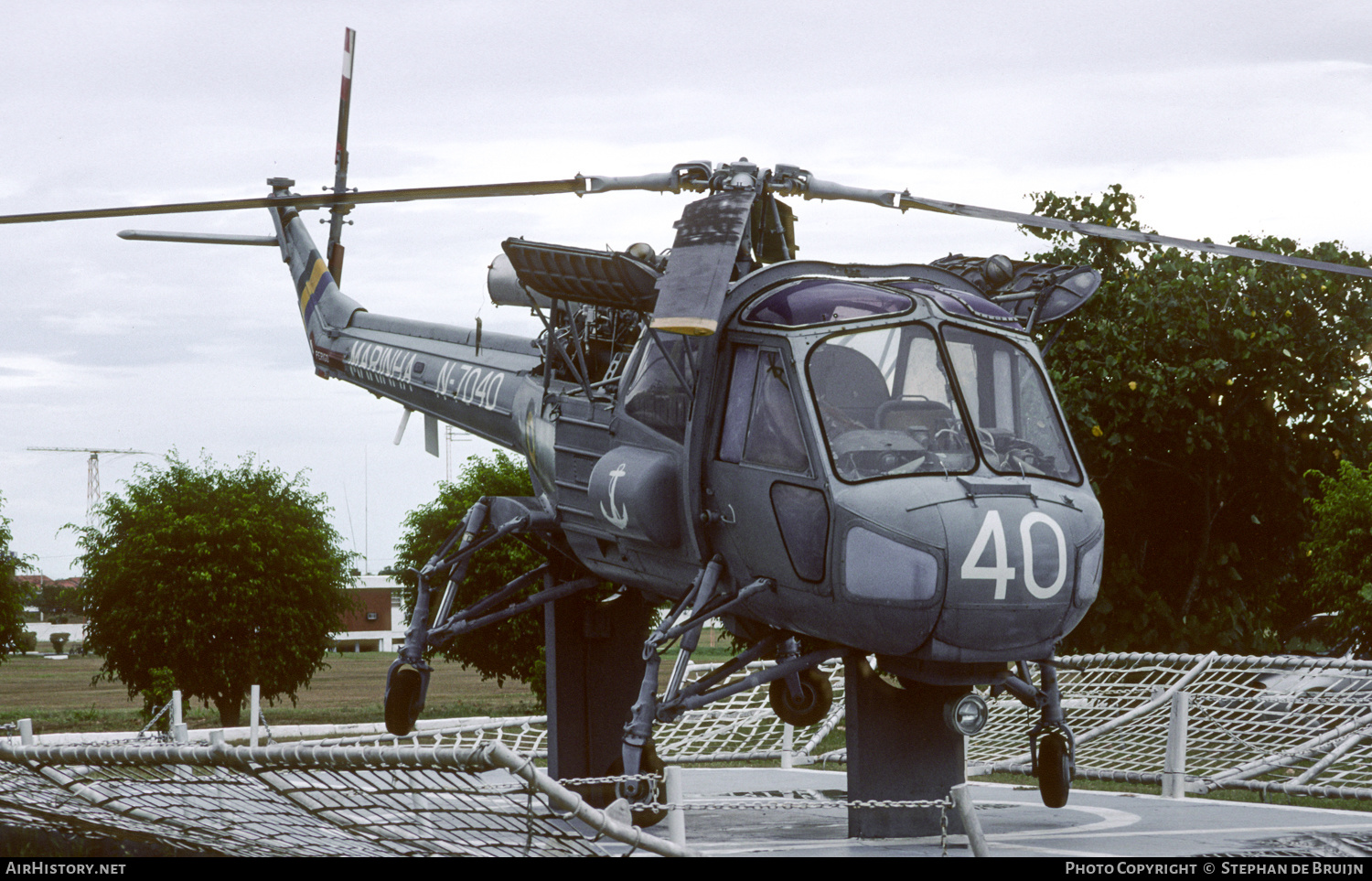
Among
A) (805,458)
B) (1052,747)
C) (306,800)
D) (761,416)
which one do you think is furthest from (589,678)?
(306,800)

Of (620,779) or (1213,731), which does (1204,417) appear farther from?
(620,779)

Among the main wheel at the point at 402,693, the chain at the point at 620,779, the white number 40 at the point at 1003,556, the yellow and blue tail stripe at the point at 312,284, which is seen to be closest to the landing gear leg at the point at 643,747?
the chain at the point at 620,779

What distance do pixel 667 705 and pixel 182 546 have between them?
1946 centimetres

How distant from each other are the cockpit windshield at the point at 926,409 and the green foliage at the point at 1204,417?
15.5 meters

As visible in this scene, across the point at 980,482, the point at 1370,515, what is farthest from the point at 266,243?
the point at 1370,515

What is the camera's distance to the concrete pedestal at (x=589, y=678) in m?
12.4

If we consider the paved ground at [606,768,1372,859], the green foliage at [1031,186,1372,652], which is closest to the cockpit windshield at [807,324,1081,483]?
the paved ground at [606,768,1372,859]

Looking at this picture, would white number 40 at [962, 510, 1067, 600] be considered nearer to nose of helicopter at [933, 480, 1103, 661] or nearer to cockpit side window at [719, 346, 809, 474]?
nose of helicopter at [933, 480, 1103, 661]

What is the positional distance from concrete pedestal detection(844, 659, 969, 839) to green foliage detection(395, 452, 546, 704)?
1815cm

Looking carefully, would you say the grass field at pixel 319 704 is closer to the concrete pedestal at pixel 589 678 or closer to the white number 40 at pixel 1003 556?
the concrete pedestal at pixel 589 678

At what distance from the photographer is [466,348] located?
14.3 meters

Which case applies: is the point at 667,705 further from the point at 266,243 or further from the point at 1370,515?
the point at 1370,515

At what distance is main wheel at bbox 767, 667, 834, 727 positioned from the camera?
10930 millimetres

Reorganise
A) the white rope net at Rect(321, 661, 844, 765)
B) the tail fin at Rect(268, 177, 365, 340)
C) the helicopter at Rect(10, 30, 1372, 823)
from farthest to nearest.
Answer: the tail fin at Rect(268, 177, 365, 340)
the white rope net at Rect(321, 661, 844, 765)
the helicopter at Rect(10, 30, 1372, 823)
